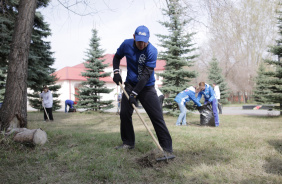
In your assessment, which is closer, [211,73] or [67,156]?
[67,156]

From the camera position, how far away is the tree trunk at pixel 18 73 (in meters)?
5.14

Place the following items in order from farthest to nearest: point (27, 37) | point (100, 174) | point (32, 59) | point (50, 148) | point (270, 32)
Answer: point (270, 32)
point (32, 59)
point (27, 37)
point (50, 148)
point (100, 174)

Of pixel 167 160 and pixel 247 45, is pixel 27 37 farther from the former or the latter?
pixel 247 45

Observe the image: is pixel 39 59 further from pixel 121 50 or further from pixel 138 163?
pixel 138 163

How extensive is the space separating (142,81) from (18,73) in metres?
3.04

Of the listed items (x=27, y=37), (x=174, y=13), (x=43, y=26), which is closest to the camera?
(x=27, y=37)

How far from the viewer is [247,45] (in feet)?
116

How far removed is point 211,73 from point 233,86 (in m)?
5.94

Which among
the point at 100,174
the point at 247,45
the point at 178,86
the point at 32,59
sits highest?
the point at 247,45

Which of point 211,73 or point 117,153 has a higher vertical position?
point 211,73

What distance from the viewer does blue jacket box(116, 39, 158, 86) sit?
3920 mm

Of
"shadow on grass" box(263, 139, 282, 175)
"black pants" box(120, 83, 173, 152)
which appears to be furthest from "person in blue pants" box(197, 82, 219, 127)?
"black pants" box(120, 83, 173, 152)

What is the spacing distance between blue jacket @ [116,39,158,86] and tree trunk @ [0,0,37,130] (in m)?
2.50

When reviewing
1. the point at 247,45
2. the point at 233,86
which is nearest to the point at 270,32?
the point at 247,45
